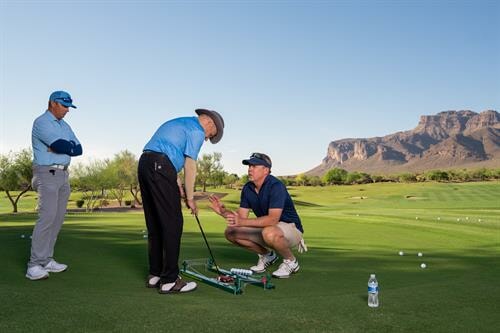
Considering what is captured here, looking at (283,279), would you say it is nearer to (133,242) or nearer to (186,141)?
(186,141)

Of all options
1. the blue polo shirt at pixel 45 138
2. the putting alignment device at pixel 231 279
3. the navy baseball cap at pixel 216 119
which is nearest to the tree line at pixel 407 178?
the putting alignment device at pixel 231 279

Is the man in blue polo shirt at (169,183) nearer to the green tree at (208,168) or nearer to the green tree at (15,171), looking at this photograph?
the green tree at (15,171)

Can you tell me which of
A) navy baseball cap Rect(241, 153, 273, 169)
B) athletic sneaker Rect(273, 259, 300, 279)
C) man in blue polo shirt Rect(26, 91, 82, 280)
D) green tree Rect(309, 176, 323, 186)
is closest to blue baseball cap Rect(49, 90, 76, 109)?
man in blue polo shirt Rect(26, 91, 82, 280)

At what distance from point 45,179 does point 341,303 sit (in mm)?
4473

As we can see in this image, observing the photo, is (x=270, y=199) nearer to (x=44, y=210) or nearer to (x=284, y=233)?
(x=284, y=233)

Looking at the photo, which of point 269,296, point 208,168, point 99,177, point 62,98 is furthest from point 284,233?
point 208,168

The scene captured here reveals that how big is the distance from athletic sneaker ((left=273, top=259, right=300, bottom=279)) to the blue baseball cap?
4022 mm

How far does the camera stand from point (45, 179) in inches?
260

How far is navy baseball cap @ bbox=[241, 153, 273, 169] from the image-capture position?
293 inches

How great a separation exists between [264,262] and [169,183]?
2.81 metres

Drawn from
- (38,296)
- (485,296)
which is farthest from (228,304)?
(485,296)

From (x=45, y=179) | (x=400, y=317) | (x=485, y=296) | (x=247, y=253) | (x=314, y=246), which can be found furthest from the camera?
(x=314, y=246)

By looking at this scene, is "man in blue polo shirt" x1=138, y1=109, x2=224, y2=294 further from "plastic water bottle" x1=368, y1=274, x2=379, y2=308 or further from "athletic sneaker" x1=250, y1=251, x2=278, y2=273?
"plastic water bottle" x1=368, y1=274, x2=379, y2=308

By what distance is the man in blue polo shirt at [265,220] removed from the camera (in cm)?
720
